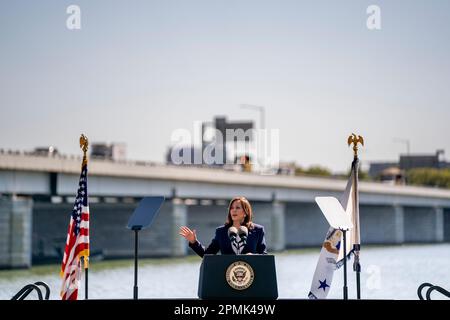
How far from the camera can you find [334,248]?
15867 millimetres

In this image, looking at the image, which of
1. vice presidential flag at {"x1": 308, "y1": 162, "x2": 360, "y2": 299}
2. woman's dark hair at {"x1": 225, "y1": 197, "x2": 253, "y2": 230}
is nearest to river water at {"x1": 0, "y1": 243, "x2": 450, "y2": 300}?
vice presidential flag at {"x1": 308, "y1": 162, "x2": 360, "y2": 299}

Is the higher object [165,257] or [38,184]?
[38,184]

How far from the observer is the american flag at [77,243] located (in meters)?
15.6

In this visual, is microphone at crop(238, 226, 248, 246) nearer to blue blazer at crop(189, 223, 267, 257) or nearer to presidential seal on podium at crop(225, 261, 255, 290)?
blue blazer at crop(189, 223, 267, 257)

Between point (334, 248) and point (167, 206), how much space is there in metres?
84.3

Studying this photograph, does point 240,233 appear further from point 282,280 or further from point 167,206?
point 167,206

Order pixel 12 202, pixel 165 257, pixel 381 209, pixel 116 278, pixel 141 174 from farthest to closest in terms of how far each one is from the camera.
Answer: pixel 381 209, pixel 165 257, pixel 141 174, pixel 12 202, pixel 116 278

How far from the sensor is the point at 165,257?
98312mm

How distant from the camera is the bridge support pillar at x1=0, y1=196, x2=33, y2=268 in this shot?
7431 cm

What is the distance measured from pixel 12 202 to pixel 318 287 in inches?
2497

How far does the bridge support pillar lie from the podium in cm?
6233
